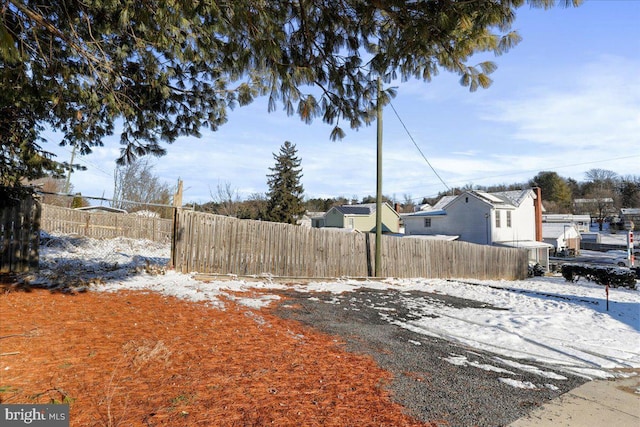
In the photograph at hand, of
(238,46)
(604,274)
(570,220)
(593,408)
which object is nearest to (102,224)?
(238,46)

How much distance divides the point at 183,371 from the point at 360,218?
39088 millimetres

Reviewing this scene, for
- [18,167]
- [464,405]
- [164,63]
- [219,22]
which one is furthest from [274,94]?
[18,167]

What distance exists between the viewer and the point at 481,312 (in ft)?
26.1

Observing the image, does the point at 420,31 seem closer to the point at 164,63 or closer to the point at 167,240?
the point at 164,63

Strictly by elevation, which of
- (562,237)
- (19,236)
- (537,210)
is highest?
(537,210)

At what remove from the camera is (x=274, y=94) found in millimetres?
4895

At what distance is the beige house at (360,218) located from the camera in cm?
4159

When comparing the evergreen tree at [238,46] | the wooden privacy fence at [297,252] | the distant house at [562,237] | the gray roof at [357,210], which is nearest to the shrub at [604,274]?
the wooden privacy fence at [297,252]

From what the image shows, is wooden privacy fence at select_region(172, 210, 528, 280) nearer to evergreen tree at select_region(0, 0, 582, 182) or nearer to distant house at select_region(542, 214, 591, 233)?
evergreen tree at select_region(0, 0, 582, 182)

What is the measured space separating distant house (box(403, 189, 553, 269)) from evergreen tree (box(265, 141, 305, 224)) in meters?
10.7

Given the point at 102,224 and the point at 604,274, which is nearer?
the point at 604,274

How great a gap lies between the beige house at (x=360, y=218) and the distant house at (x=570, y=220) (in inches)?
1073

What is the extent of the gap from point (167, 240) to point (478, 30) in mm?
20331

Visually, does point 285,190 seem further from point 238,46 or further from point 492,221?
point 238,46
